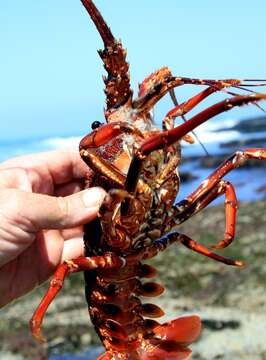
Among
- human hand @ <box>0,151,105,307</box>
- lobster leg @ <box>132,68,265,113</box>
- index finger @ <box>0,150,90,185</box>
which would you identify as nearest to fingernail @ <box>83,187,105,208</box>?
human hand @ <box>0,151,105,307</box>

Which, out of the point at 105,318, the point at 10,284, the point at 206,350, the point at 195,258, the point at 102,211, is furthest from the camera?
the point at 195,258

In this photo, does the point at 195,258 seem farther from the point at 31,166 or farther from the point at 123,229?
the point at 123,229

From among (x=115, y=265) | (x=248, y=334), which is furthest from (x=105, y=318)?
(x=248, y=334)

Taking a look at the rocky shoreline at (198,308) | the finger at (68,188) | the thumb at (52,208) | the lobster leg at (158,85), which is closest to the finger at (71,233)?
the finger at (68,188)

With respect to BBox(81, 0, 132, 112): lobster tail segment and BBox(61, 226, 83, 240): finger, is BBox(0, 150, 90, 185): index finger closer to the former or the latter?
BBox(61, 226, 83, 240): finger

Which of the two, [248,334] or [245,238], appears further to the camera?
[245,238]

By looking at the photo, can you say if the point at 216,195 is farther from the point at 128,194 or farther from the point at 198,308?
the point at 198,308
